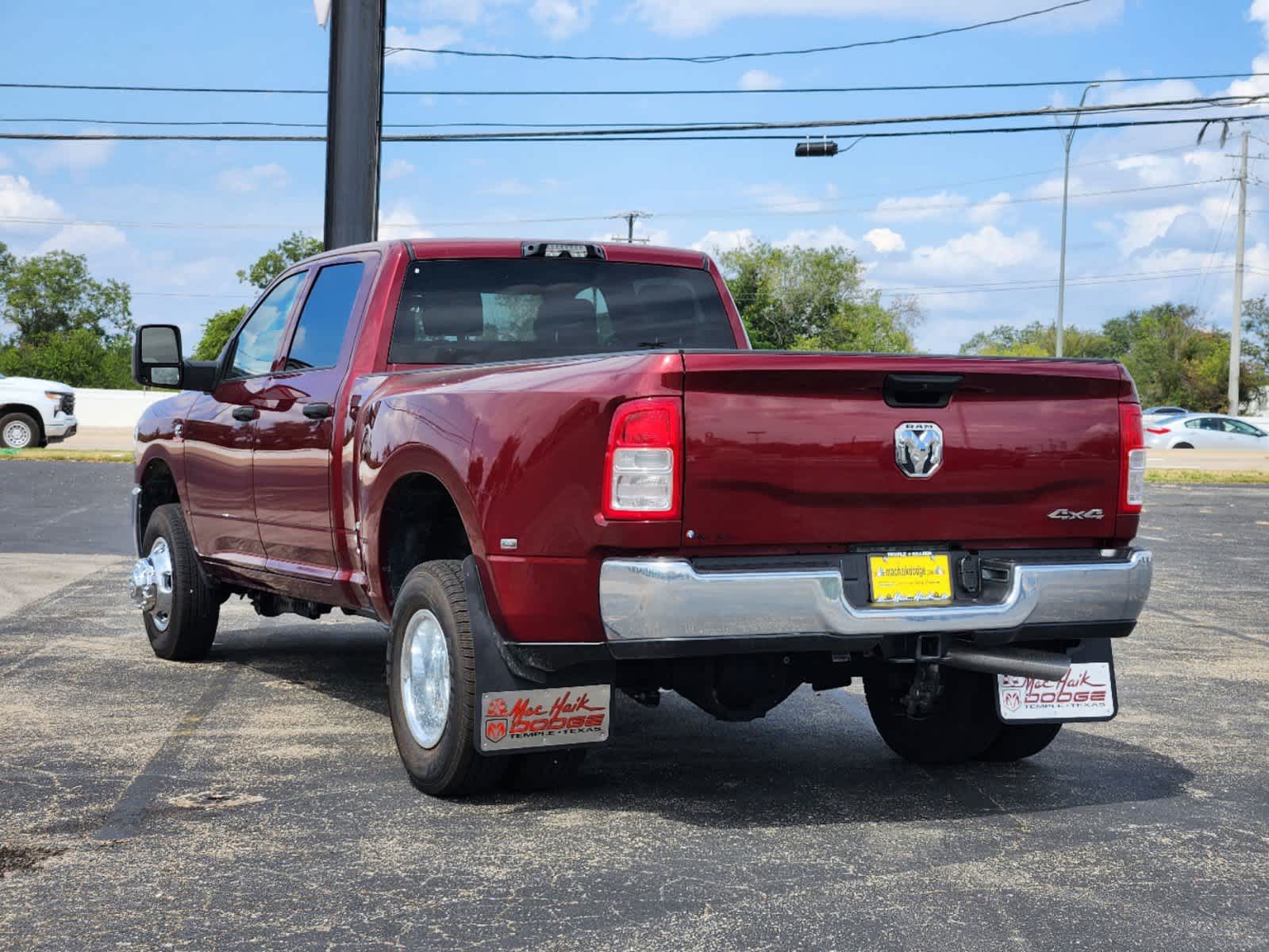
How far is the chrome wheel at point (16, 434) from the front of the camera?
104ft

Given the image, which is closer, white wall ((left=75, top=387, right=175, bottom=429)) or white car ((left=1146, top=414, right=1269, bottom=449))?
white car ((left=1146, top=414, right=1269, bottom=449))

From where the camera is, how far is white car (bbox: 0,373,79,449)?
3139 centimetres

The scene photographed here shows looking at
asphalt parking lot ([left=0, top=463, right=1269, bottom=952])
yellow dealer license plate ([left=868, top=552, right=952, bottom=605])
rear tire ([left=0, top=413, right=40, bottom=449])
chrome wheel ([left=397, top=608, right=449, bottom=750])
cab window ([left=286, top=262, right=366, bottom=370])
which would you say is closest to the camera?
asphalt parking lot ([left=0, top=463, right=1269, bottom=952])

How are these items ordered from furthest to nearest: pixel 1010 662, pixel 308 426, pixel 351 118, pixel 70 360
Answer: pixel 70 360, pixel 351 118, pixel 308 426, pixel 1010 662

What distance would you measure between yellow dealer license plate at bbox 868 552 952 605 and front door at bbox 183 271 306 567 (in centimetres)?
327

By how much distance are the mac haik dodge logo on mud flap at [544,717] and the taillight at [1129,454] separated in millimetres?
1800

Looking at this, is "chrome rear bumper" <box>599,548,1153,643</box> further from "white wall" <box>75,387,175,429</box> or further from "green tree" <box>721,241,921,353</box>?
"green tree" <box>721,241,921,353</box>

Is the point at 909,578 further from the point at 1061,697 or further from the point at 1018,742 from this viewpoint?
the point at 1018,742

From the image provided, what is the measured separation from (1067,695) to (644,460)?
6.29 feet

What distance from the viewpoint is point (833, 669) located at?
534cm

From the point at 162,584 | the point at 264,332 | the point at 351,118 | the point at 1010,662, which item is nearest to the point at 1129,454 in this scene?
the point at 1010,662

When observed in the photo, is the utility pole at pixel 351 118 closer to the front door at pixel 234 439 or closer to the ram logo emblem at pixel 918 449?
the front door at pixel 234 439

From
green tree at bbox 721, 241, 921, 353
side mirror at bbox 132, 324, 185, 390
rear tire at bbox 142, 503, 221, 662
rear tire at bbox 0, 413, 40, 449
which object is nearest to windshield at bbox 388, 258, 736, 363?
side mirror at bbox 132, 324, 185, 390

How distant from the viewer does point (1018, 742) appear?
19.7ft
